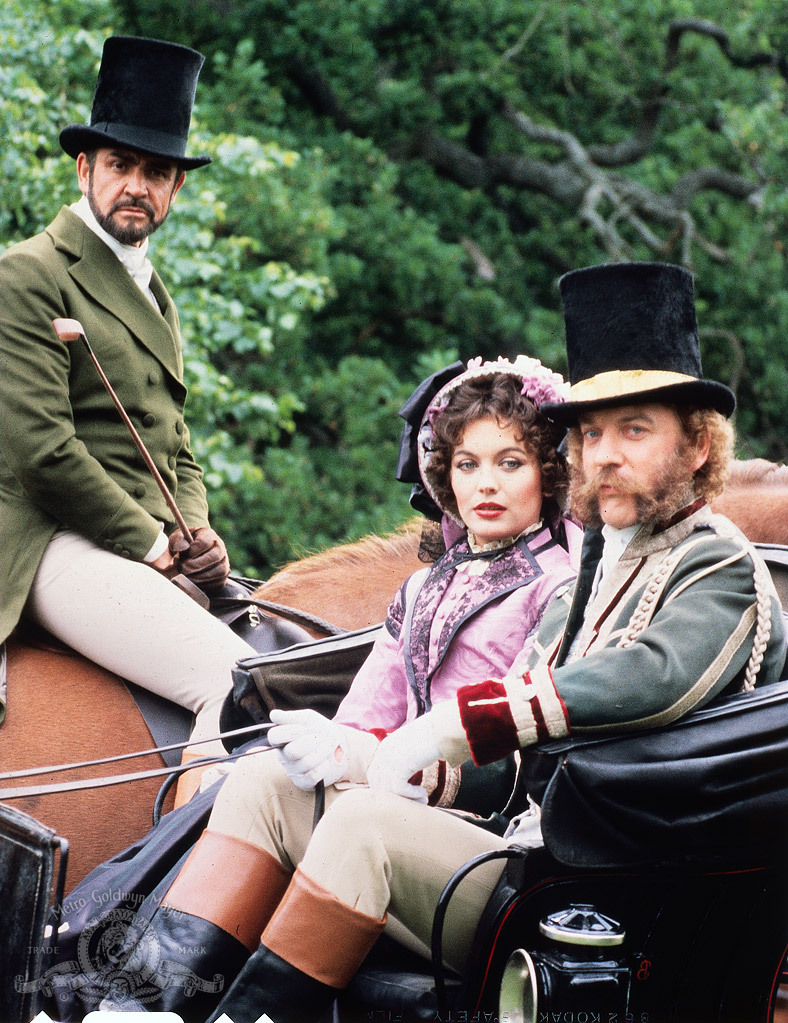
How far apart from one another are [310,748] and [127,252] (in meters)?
1.69

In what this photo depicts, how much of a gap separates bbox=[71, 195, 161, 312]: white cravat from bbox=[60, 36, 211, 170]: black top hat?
0.52 ft

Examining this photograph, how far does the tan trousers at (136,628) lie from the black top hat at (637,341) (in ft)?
4.35

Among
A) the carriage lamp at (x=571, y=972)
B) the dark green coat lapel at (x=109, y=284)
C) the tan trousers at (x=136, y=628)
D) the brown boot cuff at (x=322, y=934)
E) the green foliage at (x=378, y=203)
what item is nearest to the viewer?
the carriage lamp at (x=571, y=972)

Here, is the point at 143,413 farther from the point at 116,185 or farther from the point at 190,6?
the point at 190,6

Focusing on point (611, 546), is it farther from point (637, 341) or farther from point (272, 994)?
point (272, 994)

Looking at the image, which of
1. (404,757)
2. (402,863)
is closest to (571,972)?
(402,863)

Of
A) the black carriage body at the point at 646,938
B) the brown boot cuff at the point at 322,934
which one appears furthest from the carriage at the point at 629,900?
the brown boot cuff at the point at 322,934

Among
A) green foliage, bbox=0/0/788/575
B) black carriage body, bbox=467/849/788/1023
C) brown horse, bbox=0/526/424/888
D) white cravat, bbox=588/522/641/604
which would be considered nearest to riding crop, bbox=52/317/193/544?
brown horse, bbox=0/526/424/888

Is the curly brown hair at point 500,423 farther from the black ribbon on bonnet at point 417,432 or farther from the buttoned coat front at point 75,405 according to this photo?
the buttoned coat front at point 75,405

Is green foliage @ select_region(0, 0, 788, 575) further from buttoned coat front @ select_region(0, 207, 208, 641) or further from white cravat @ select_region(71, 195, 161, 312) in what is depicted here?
buttoned coat front @ select_region(0, 207, 208, 641)

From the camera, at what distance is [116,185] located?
3611 mm

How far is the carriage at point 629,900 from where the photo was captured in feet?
7.38

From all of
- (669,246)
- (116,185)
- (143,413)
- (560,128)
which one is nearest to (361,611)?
(143,413)

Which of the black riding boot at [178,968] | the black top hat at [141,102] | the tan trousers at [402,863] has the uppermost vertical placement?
the black top hat at [141,102]
